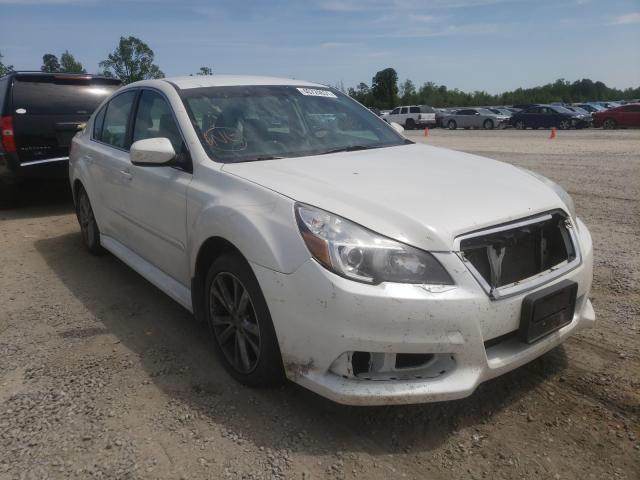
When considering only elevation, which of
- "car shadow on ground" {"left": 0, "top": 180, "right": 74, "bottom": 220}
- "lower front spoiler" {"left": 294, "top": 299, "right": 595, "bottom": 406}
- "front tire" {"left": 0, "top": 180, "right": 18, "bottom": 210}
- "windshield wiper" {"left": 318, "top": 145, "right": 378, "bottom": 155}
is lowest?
"car shadow on ground" {"left": 0, "top": 180, "right": 74, "bottom": 220}

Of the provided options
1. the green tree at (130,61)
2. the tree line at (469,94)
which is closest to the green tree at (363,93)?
the tree line at (469,94)

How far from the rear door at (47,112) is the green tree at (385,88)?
76.1m

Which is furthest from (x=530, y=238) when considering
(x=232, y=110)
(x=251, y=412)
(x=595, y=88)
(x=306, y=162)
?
(x=595, y=88)

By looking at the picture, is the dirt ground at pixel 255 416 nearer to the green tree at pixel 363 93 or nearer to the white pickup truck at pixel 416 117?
the white pickup truck at pixel 416 117

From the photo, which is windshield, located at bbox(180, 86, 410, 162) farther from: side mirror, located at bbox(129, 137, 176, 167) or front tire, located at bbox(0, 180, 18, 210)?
front tire, located at bbox(0, 180, 18, 210)

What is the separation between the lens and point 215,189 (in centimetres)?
300

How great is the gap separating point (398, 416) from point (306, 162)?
59.0 inches

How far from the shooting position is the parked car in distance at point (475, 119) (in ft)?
117

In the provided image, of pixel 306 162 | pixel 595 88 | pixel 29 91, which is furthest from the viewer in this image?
pixel 595 88

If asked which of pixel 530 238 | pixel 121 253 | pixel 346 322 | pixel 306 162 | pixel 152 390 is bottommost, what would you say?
pixel 152 390

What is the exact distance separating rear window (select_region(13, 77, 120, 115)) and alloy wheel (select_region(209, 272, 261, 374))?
5.43 m

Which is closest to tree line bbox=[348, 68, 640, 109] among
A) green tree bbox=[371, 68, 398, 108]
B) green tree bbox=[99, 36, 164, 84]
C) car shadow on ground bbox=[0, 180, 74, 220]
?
green tree bbox=[371, 68, 398, 108]

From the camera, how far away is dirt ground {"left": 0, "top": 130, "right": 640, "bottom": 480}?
2.34 metres

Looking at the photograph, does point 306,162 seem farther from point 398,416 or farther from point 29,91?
point 29,91
